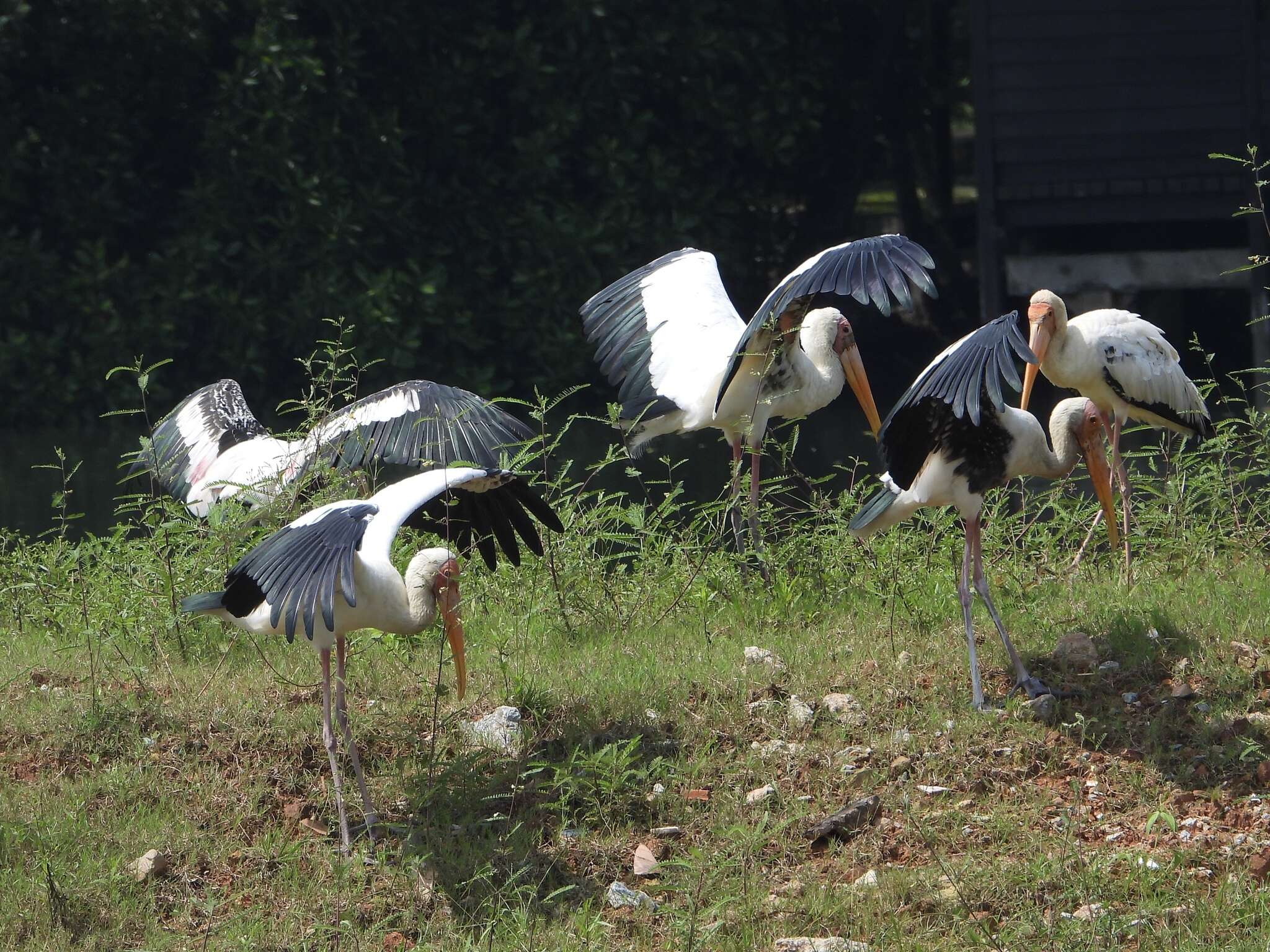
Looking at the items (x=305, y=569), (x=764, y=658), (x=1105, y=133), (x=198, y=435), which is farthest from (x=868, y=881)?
(x=1105, y=133)

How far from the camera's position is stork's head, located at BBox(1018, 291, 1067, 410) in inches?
217

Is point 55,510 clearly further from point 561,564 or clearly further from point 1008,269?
point 1008,269

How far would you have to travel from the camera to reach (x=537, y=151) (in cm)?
1191

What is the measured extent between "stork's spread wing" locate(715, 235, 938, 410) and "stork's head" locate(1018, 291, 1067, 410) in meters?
1.01

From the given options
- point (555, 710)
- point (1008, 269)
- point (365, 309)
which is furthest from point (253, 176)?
point (555, 710)

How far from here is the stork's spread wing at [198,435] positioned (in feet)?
19.0

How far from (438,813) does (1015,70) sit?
8.05m

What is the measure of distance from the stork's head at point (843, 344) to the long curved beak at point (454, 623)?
229 centimetres

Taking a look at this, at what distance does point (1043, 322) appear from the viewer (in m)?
5.51

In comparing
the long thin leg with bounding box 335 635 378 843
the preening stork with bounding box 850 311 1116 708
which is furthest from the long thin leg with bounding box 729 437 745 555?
the long thin leg with bounding box 335 635 378 843

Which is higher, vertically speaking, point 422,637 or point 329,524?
point 329,524

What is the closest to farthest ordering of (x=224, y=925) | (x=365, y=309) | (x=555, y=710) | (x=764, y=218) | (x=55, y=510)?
(x=224, y=925) → (x=555, y=710) → (x=55, y=510) → (x=365, y=309) → (x=764, y=218)

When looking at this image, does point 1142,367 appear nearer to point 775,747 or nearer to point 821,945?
point 775,747

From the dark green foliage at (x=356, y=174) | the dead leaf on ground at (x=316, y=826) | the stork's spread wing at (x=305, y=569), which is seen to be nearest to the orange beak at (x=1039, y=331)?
the stork's spread wing at (x=305, y=569)
